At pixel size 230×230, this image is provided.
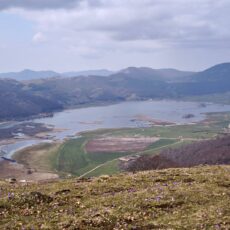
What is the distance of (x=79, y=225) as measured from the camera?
1964cm

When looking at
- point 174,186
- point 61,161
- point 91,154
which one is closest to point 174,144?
point 91,154

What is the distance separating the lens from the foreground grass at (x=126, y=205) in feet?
64.8

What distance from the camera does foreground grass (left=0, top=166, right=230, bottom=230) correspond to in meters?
19.8

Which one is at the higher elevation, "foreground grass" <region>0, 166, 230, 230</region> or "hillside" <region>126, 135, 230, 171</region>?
"foreground grass" <region>0, 166, 230, 230</region>

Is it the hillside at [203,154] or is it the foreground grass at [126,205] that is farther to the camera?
the hillside at [203,154]

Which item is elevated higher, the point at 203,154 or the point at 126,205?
the point at 126,205

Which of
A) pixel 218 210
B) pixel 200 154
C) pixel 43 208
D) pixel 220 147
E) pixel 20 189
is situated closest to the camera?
pixel 218 210

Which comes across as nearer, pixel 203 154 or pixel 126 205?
pixel 126 205

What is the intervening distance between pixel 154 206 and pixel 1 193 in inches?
450

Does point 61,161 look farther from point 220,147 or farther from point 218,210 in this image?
point 218,210

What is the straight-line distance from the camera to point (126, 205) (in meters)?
22.3

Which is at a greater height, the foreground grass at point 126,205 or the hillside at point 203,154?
the foreground grass at point 126,205

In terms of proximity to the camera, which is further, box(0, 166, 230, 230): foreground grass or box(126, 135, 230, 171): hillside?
box(126, 135, 230, 171): hillside

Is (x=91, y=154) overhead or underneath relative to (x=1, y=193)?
underneath
